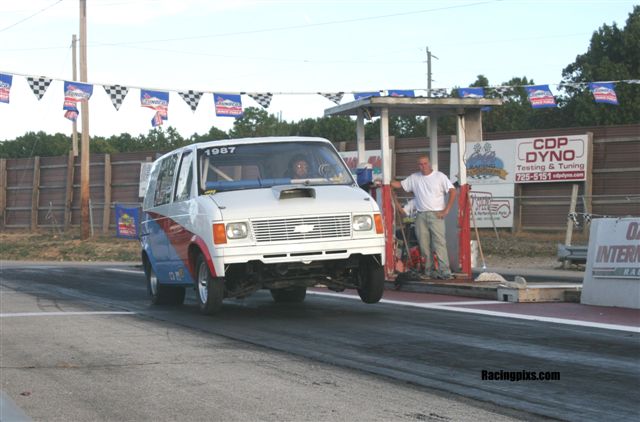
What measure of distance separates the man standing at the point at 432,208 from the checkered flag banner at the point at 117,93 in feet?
55.3

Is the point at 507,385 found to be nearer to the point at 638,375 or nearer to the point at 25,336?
the point at 638,375

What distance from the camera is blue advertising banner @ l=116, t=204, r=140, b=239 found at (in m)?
34.8

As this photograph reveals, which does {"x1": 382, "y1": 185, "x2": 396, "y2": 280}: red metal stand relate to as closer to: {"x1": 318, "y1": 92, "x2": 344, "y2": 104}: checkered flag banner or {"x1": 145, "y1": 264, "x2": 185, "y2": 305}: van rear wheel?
{"x1": 145, "y1": 264, "x2": 185, "y2": 305}: van rear wheel

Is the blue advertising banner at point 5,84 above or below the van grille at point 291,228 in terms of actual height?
above

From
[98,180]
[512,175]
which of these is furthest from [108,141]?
[512,175]

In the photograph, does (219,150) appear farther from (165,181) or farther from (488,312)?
(488,312)

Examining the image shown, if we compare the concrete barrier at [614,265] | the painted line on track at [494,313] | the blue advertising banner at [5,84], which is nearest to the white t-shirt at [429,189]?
the painted line on track at [494,313]

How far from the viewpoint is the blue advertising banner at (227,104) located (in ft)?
98.0

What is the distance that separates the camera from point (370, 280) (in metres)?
11.1

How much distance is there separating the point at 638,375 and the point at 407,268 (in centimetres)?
841

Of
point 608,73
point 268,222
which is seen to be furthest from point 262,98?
point 608,73

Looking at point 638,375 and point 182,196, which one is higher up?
point 182,196

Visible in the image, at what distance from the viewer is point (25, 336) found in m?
9.86

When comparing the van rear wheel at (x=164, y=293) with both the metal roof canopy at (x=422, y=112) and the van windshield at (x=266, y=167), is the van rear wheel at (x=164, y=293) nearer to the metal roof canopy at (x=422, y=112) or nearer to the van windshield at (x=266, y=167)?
the van windshield at (x=266, y=167)
